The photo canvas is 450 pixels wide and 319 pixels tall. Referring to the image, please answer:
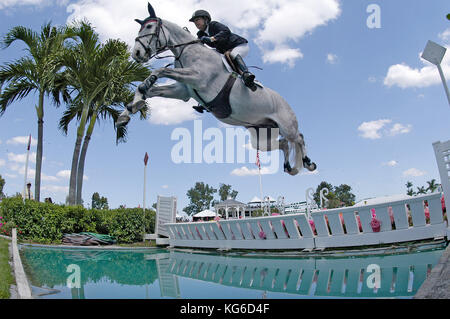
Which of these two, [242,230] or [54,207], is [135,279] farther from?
[54,207]

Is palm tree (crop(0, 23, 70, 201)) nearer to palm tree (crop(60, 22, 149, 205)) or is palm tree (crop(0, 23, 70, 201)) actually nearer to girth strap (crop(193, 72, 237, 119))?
palm tree (crop(60, 22, 149, 205))

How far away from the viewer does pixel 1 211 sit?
10680mm

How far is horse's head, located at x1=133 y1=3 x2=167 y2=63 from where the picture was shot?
270 cm

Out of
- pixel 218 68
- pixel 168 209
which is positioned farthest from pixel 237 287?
pixel 168 209

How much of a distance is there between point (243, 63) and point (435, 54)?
4.36 metres

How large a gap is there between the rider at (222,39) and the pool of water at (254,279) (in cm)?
220

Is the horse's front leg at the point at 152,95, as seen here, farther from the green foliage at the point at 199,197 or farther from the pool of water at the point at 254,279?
the green foliage at the point at 199,197

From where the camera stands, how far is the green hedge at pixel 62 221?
32.5 feet

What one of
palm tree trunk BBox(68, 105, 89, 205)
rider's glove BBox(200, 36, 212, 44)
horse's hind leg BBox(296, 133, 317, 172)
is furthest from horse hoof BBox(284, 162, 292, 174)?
palm tree trunk BBox(68, 105, 89, 205)

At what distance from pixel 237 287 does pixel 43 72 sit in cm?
1147

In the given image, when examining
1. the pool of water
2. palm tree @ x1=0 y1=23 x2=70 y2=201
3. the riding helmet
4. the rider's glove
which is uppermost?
palm tree @ x1=0 y1=23 x2=70 y2=201

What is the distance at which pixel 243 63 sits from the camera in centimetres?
310

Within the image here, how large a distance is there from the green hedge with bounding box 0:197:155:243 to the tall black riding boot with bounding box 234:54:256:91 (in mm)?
8824

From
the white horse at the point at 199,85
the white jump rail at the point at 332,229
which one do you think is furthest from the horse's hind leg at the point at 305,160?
the white jump rail at the point at 332,229
